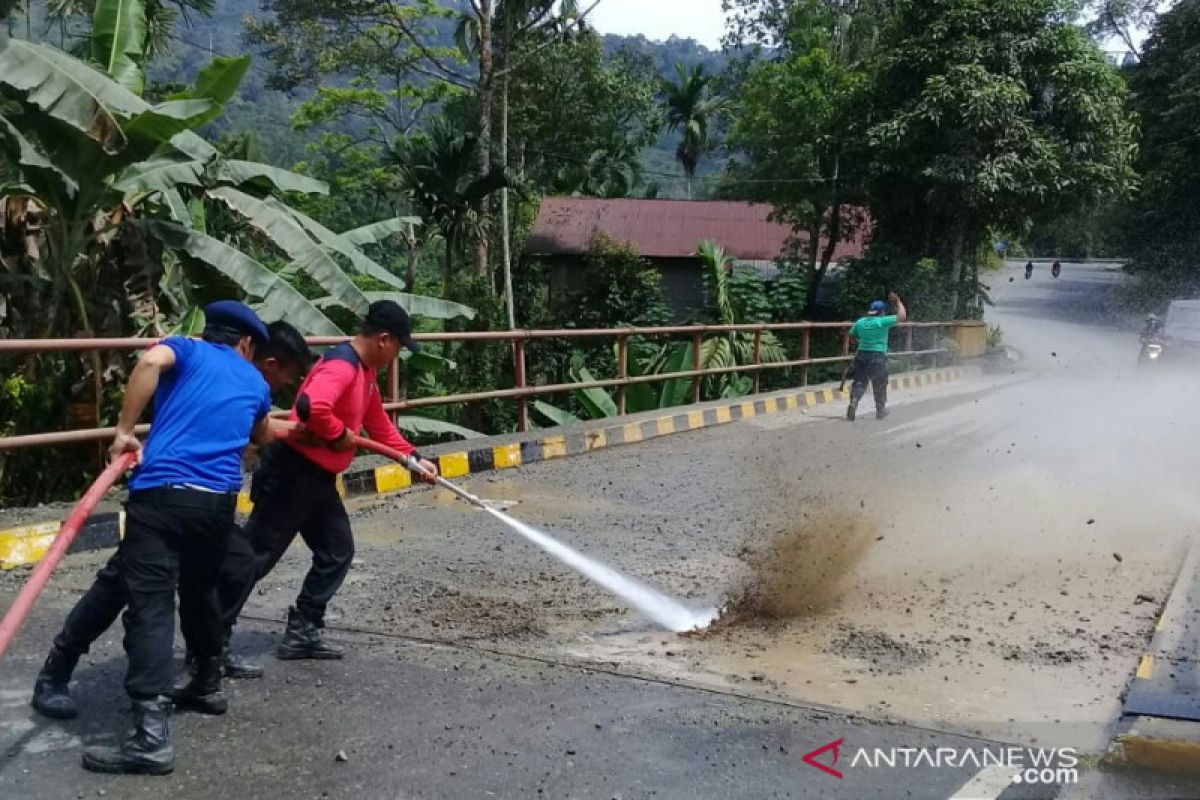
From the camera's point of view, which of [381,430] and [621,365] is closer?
[381,430]

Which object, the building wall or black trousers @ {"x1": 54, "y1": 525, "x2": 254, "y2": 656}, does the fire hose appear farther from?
the building wall

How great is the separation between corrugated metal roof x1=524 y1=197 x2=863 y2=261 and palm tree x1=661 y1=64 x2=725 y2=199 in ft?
50.3

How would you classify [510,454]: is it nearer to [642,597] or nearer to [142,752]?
[642,597]

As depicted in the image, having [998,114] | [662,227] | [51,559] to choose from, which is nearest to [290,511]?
[51,559]

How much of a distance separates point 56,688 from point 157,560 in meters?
0.75

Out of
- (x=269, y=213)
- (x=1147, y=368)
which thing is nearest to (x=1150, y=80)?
(x=1147, y=368)

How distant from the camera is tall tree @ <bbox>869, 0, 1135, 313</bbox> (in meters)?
25.5

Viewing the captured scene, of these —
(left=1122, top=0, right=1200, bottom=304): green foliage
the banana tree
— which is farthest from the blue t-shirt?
(left=1122, top=0, right=1200, bottom=304): green foliage


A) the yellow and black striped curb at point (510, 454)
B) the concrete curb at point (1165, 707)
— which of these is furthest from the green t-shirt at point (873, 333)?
the concrete curb at point (1165, 707)

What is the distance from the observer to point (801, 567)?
6797 mm

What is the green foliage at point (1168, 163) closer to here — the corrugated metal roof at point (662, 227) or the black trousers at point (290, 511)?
the corrugated metal roof at point (662, 227)

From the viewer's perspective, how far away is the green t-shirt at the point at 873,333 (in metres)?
14.5

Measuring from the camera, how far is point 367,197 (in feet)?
124

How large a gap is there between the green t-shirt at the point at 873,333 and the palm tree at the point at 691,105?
37.8m
